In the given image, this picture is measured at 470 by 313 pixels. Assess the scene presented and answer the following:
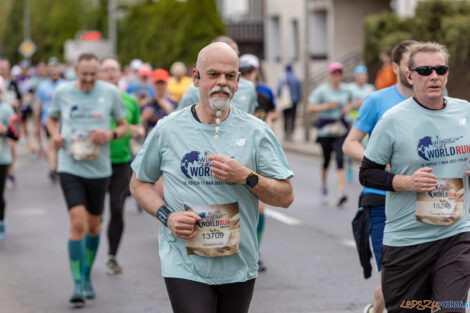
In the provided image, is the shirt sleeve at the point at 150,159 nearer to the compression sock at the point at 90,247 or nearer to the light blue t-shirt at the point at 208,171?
the light blue t-shirt at the point at 208,171

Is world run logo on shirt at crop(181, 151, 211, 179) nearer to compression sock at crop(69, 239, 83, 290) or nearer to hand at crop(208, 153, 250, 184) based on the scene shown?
hand at crop(208, 153, 250, 184)

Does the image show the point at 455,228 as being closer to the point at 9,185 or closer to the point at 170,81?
the point at 170,81

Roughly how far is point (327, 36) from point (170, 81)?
22.6 m

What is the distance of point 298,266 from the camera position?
9289mm

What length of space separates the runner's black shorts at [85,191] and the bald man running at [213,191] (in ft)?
11.0

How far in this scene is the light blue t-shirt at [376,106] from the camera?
20.2 ft

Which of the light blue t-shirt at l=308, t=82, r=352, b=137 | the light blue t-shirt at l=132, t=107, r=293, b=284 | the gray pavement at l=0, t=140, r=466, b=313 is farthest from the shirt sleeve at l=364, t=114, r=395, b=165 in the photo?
the light blue t-shirt at l=308, t=82, r=352, b=137

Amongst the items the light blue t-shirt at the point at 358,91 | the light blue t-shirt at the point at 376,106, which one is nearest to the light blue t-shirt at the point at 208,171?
the light blue t-shirt at the point at 376,106

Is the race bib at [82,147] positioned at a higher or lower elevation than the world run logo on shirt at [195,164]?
lower

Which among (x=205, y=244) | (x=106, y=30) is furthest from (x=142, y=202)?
(x=106, y=30)

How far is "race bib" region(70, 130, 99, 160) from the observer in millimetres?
8000

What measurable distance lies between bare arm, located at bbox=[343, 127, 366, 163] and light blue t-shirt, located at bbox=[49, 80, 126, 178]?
264cm

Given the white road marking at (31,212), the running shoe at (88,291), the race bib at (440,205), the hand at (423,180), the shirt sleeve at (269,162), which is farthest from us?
the white road marking at (31,212)

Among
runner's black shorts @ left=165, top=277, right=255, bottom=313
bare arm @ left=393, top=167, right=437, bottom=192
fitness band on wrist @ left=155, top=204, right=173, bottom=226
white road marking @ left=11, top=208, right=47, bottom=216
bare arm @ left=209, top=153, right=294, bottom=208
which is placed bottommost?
white road marking @ left=11, top=208, right=47, bottom=216
